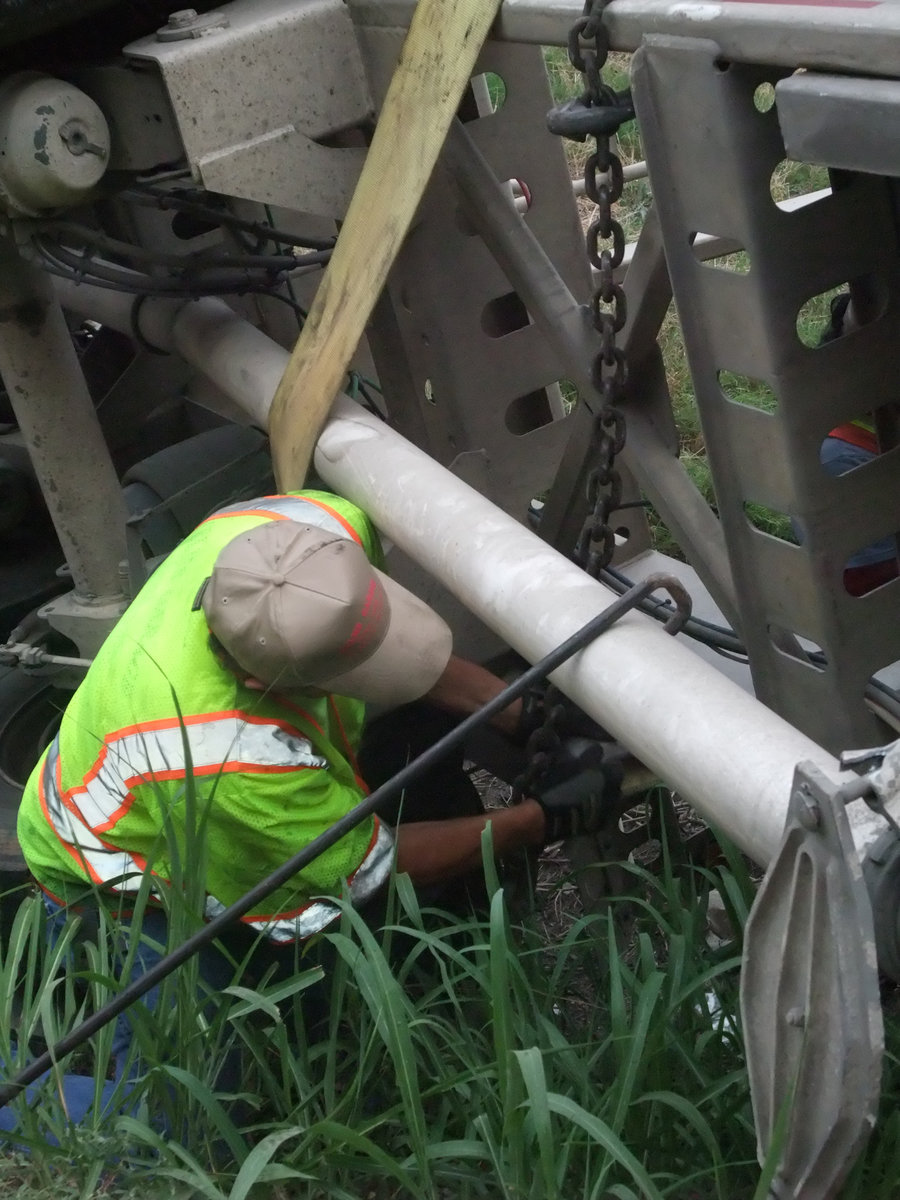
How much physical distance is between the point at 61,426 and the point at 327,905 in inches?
54.9

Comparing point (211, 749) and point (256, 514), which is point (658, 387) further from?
point (211, 749)

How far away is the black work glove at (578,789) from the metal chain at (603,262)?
0.47 m

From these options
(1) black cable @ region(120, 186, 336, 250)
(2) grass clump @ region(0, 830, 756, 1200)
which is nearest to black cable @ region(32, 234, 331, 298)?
(1) black cable @ region(120, 186, 336, 250)

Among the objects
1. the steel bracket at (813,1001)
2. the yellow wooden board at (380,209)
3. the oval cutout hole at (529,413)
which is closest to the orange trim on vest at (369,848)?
the yellow wooden board at (380,209)

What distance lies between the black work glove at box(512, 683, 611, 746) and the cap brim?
36 cm

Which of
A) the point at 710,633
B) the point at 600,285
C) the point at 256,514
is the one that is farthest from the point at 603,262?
the point at 710,633

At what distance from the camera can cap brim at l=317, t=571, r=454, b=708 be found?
2.34 m

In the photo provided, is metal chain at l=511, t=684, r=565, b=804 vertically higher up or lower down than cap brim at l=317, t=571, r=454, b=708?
lower down

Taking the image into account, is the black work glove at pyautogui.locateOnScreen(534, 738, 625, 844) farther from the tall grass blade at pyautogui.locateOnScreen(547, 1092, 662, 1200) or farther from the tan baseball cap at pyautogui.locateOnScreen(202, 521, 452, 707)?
the tall grass blade at pyautogui.locateOnScreen(547, 1092, 662, 1200)

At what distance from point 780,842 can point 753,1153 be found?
0.84 metres

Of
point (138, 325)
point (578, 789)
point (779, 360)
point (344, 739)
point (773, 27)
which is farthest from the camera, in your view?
point (138, 325)

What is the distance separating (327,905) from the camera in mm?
2461

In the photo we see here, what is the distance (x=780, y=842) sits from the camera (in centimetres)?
148

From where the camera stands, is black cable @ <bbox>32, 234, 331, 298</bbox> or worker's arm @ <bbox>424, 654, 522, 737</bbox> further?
black cable @ <bbox>32, 234, 331, 298</bbox>
